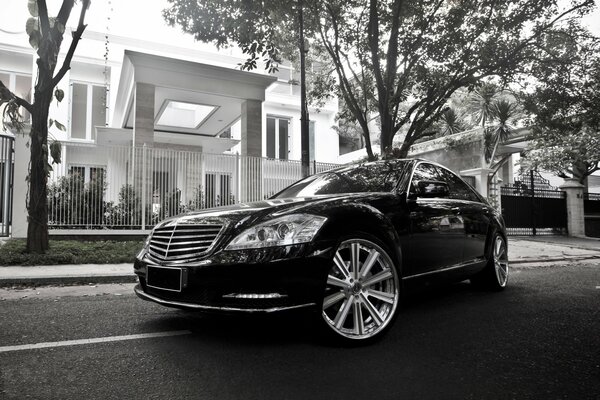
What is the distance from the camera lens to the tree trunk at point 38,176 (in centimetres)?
772

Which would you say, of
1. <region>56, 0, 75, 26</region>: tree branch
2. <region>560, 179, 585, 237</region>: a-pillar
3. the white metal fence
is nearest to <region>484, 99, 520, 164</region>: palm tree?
<region>560, 179, 585, 237</region>: a-pillar

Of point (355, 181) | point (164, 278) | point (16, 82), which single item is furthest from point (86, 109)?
point (164, 278)

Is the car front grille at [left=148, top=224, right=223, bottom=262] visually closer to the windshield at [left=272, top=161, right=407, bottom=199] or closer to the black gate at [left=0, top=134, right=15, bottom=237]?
the windshield at [left=272, top=161, right=407, bottom=199]

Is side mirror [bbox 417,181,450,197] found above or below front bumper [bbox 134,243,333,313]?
above

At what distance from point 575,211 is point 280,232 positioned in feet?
61.6

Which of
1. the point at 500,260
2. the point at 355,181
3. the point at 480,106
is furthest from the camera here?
the point at 480,106

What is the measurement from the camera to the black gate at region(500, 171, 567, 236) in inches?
659

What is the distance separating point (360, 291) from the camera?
3111 millimetres

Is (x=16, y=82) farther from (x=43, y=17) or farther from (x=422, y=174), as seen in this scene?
(x=422, y=174)

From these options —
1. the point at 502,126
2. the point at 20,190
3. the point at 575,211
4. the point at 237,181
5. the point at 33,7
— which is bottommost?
the point at 575,211

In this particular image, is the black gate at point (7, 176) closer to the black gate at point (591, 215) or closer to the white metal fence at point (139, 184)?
the white metal fence at point (139, 184)

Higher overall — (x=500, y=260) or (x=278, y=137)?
(x=278, y=137)

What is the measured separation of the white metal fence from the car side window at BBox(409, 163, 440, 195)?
790 cm

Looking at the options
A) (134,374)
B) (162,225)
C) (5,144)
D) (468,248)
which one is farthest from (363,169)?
(5,144)
